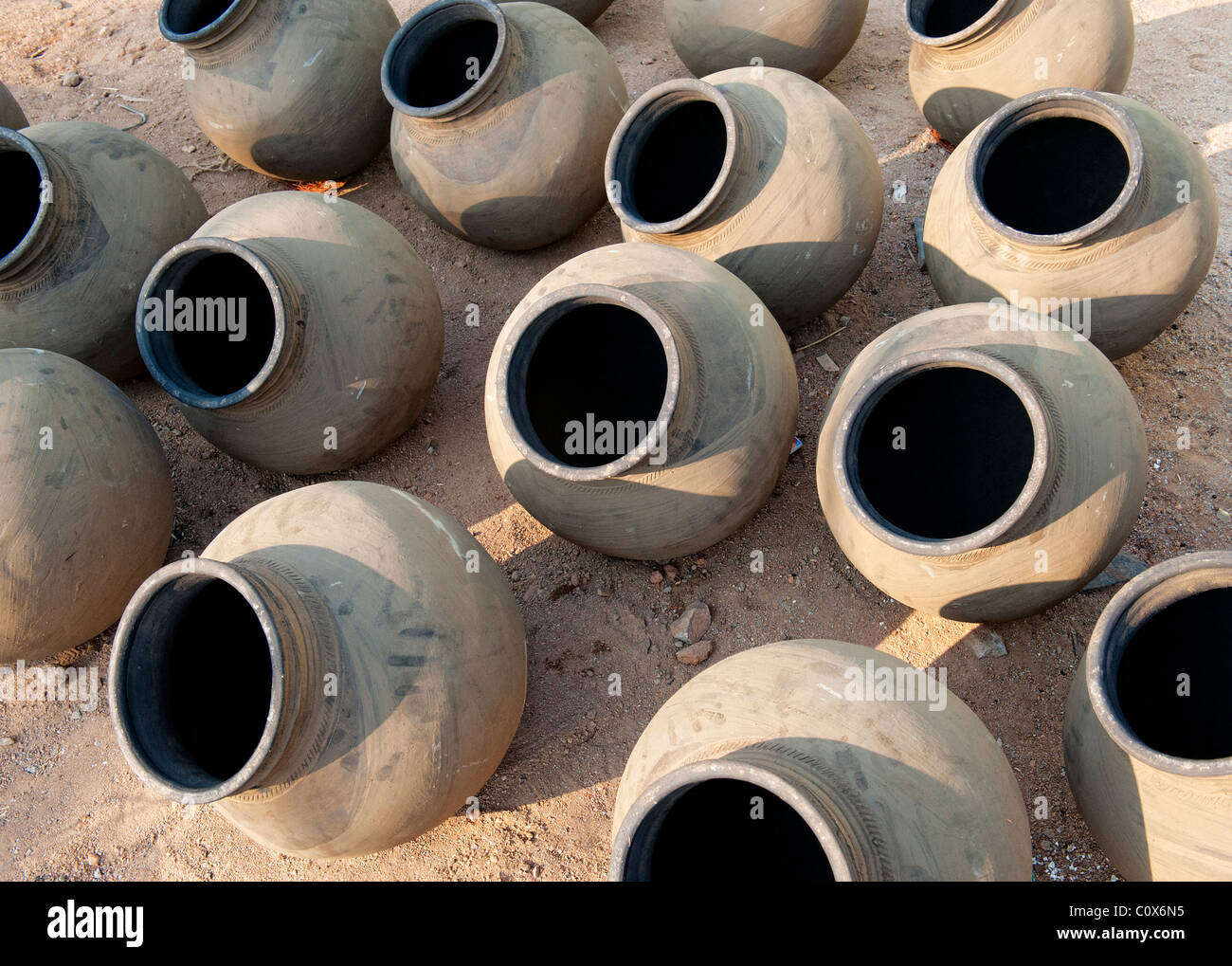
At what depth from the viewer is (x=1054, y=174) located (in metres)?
4.53

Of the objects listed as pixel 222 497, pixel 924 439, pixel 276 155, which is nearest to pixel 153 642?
pixel 222 497

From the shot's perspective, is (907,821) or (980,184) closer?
(907,821)

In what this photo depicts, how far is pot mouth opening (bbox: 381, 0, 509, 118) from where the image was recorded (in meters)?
4.81

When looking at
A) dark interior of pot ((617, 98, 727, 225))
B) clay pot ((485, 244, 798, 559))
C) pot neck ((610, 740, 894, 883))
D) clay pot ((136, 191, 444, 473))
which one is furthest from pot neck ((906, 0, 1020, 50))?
pot neck ((610, 740, 894, 883))

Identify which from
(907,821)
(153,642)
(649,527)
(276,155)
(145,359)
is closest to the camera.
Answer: (907,821)

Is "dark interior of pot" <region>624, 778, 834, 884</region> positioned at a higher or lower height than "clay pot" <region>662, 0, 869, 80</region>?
lower

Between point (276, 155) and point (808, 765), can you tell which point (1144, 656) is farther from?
point (276, 155)

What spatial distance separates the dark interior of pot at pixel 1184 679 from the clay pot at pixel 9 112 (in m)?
7.01

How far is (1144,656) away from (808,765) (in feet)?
4.74

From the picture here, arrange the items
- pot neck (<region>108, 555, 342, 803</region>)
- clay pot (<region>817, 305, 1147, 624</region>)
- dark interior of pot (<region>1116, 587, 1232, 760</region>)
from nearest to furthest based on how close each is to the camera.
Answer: pot neck (<region>108, 555, 342, 803</region>)
dark interior of pot (<region>1116, 587, 1232, 760</region>)
clay pot (<region>817, 305, 1147, 624</region>)

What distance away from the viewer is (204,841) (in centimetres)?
387

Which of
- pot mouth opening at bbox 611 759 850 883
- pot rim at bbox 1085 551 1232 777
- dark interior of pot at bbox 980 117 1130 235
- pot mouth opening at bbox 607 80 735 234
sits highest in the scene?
pot mouth opening at bbox 607 80 735 234

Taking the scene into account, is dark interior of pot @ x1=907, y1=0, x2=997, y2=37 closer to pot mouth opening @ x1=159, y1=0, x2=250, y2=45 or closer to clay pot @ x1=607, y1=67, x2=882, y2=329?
clay pot @ x1=607, y1=67, x2=882, y2=329

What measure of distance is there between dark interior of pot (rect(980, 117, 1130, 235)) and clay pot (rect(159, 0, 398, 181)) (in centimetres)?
380
